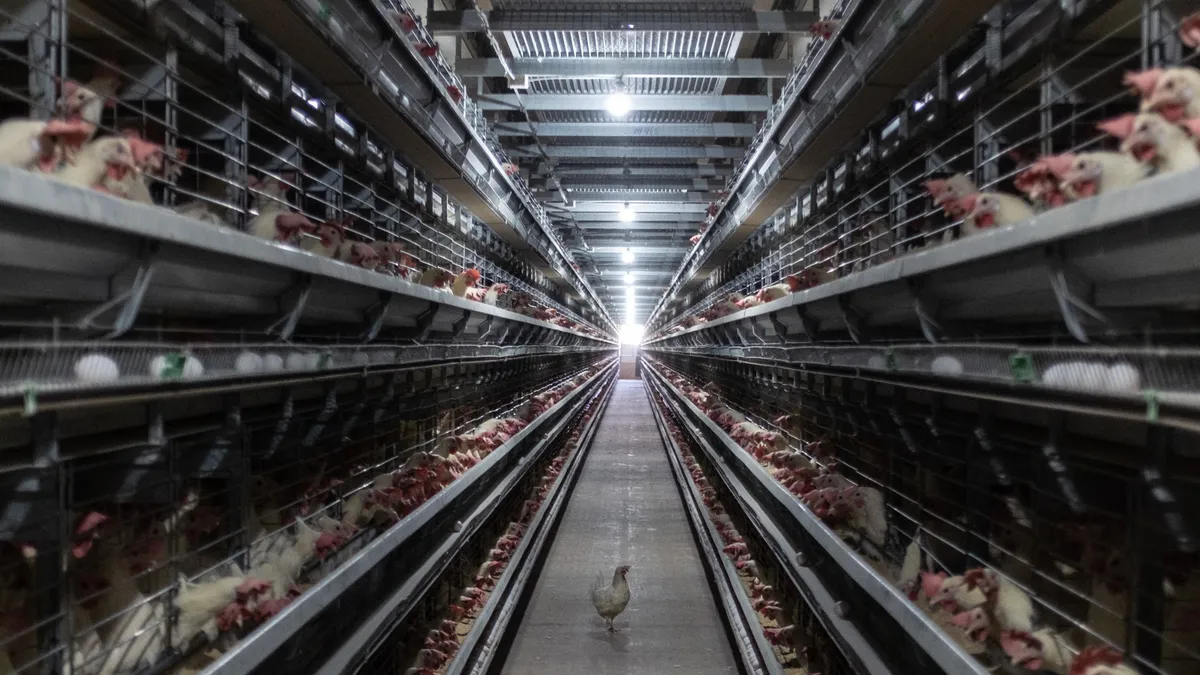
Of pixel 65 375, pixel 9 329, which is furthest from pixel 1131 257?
pixel 9 329

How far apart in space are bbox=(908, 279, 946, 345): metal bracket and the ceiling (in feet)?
10.6

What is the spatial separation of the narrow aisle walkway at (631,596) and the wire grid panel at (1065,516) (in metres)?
1.86

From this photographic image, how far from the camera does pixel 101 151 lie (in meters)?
1.33

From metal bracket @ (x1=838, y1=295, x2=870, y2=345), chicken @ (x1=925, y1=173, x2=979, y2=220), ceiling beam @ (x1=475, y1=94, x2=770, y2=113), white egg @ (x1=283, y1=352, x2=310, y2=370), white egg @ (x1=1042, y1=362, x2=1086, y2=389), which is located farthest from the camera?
ceiling beam @ (x1=475, y1=94, x2=770, y2=113)

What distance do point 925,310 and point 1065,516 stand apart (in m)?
0.62

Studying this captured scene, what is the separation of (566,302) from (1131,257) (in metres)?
15.4

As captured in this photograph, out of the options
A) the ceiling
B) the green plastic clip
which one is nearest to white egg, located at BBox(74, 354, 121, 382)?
the green plastic clip

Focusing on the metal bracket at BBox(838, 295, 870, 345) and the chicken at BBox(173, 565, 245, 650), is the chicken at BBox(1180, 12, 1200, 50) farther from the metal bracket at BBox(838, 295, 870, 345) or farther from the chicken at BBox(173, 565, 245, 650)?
the chicken at BBox(173, 565, 245, 650)

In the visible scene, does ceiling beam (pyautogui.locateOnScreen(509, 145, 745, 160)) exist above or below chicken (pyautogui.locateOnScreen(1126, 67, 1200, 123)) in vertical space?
above

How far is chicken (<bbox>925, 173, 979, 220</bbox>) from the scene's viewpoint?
170 centimetres

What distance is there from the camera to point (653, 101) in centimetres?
611

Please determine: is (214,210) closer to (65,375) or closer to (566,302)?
(65,375)

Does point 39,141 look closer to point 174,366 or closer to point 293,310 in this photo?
point 174,366

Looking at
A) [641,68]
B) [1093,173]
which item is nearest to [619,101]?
[641,68]
